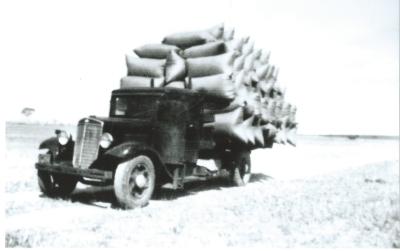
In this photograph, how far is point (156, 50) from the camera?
32.7ft

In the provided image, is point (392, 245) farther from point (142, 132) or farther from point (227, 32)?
point (227, 32)

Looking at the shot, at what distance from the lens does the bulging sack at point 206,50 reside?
9344mm

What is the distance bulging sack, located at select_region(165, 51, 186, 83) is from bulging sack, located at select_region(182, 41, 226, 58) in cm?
29

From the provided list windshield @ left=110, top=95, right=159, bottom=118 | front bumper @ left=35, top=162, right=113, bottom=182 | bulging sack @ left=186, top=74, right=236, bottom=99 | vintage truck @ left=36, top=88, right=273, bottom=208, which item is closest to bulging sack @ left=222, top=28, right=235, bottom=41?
bulging sack @ left=186, top=74, right=236, bottom=99

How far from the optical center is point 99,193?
8.53 metres

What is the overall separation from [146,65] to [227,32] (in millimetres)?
1929

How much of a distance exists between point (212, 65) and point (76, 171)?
3708mm

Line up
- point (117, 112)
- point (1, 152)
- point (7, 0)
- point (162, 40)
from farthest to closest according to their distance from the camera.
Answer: point (162, 40), point (117, 112), point (7, 0), point (1, 152)

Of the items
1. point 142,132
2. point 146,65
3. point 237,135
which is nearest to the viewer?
point 142,132

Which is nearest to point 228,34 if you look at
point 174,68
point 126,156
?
point 174,68

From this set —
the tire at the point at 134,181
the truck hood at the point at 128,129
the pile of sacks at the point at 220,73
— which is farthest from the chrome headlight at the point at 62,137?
the pile of sacks at the point at 220,73

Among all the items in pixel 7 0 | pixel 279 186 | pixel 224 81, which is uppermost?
pixel 7 0

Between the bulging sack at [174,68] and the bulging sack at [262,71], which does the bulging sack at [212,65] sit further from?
the bulging sack at [262,71]

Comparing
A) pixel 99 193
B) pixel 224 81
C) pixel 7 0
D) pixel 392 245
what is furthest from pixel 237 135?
pixel 7 0
